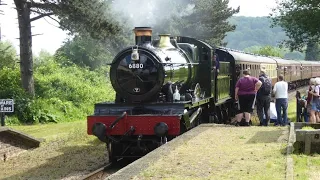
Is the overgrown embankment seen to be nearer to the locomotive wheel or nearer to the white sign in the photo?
the white sign

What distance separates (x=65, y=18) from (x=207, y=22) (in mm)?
22068

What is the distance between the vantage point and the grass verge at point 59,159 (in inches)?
417

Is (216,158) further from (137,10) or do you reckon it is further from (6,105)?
(137,10)

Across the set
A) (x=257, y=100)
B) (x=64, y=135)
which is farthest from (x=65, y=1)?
→ (x=257, y=100)

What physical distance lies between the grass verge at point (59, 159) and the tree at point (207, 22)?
86.1 ft

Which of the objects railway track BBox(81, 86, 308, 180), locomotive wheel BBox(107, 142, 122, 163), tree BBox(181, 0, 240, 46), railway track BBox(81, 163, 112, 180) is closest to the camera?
railway track BBox(81, 163, 112, 180)

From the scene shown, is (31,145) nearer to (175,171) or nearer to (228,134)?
(228,134)

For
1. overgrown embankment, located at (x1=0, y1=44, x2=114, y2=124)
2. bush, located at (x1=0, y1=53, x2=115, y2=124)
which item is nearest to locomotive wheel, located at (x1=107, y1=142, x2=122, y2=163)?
overgrown embankment, located at (x1=0, y1=44, x2=114, y2=124)

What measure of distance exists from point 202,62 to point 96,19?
9409mm

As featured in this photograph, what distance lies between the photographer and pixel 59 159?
12195 mm

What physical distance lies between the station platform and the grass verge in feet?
7.63

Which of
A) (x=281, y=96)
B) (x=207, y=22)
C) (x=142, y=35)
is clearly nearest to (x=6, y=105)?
(x=142, y=35)

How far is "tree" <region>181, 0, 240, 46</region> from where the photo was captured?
41406mm

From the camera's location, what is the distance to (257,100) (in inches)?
592
